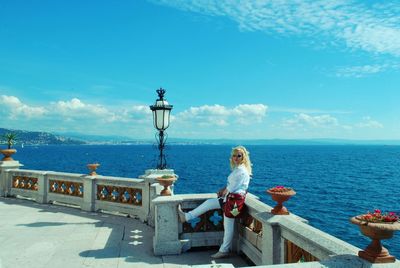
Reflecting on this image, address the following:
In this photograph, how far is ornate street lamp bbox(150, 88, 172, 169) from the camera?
400 inches

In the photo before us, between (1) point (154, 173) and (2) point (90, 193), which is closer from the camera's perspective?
(1) point (154, 173)

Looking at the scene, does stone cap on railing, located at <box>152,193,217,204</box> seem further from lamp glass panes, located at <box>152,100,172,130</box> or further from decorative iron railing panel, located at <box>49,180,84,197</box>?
decorative iron railing panel, located at <box>49,180,84,197</box>

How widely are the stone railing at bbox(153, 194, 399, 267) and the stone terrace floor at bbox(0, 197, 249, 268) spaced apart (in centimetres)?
30

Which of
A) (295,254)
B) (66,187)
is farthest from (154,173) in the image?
(295,254)

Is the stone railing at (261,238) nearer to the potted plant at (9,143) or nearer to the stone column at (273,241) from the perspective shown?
the stone column at (273,241)

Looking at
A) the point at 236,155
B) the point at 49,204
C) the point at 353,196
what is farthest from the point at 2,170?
the point at 353,196

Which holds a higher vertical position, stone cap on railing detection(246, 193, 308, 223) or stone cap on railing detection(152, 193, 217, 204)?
stone cap on railing detection(246, 193, 308, 223)

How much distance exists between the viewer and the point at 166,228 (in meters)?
7.24

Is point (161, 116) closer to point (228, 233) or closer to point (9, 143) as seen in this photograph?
point (228, 233)

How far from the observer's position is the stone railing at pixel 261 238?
3958 millimetres

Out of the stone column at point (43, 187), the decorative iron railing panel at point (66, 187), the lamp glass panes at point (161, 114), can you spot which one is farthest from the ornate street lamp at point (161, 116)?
the stone column at point (43, 187)

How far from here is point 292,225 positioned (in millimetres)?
4973

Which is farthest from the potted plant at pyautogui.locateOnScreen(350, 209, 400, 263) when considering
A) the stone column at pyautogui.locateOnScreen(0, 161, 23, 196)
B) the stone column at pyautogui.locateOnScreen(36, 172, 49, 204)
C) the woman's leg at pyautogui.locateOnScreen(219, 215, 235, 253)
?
the stone column at pyautogui.locateOnScreen(0, 161, 23, 196)

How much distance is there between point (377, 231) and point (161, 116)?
7596 millimetres
